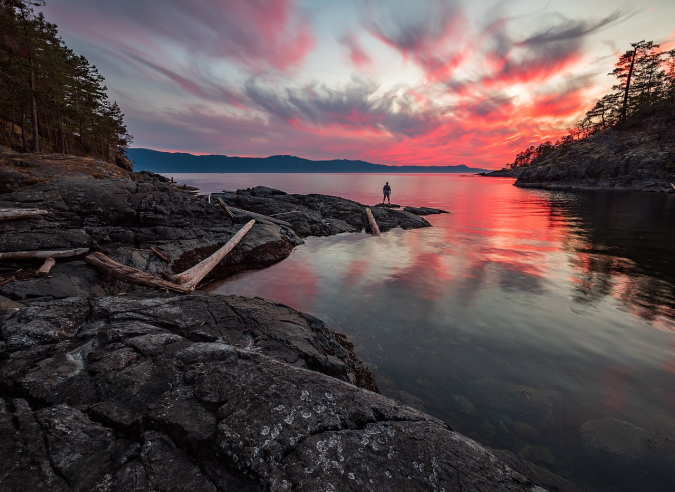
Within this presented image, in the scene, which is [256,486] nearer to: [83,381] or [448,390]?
[83,381]

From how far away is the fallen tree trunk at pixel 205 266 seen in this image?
30.8ft

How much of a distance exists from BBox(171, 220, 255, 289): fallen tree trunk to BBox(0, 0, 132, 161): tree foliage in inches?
1244

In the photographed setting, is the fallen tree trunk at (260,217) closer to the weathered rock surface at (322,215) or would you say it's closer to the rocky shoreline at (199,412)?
the weathered rock surface at (322,215)

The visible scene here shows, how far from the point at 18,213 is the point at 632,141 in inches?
4265

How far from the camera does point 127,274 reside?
8.66 metres

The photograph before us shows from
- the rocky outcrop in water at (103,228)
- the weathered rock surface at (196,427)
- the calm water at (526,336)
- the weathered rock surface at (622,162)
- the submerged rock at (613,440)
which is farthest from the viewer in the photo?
the weathered rock surface at (622,162)

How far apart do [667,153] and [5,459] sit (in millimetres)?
95739

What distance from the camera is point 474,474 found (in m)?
2.83

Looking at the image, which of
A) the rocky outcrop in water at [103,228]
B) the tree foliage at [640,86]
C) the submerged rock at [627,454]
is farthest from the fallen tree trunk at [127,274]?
the tree foliage at [640,86]

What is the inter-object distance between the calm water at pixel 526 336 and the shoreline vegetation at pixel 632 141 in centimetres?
6602

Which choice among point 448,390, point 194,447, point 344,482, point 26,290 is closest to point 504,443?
point 448,390

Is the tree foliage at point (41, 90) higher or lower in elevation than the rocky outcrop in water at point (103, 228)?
higher

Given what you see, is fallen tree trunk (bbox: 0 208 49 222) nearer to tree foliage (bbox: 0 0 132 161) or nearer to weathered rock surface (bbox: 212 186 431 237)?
weathered rock surface (bbox: 212 186 431 237)

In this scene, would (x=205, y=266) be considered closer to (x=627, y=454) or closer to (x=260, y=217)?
(x=260, y=217)
